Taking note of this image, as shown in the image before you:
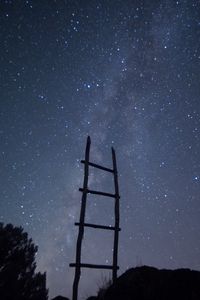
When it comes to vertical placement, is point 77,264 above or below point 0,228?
below

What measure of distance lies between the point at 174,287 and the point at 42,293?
822 centimetres

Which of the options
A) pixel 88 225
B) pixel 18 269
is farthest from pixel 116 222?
pixel 18 269

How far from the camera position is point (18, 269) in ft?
36.8

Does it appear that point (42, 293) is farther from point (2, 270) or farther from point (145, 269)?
point (145, 269)

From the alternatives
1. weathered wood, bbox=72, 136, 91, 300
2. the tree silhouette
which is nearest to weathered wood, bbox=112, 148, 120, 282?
weathered wood, bbox=72, 136, 91, 300

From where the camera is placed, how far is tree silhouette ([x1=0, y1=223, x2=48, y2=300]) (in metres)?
10.4

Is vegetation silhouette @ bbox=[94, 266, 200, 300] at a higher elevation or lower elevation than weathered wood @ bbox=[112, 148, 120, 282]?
lower

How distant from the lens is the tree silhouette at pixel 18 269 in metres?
10.4

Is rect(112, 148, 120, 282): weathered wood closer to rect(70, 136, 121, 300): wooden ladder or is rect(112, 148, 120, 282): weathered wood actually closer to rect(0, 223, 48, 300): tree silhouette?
rect(70, 136, 121, 300): wooden ladder

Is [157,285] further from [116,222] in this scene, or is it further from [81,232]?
[116,222]

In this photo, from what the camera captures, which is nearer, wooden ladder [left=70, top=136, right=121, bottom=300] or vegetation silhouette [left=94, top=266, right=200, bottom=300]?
vegetation silhouette [left=94, top=266, right=200, bottom=300]

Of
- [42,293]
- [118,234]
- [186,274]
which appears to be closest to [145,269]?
[186,274]

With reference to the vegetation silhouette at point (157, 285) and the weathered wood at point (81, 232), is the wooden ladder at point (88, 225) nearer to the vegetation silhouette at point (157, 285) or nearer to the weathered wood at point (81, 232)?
the weathered wood at point (81, 232)

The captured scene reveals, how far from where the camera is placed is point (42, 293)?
38.1 feet
